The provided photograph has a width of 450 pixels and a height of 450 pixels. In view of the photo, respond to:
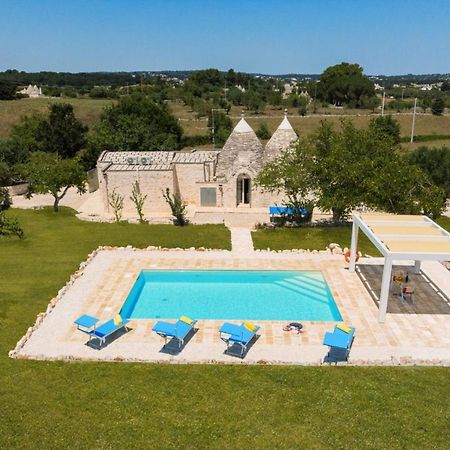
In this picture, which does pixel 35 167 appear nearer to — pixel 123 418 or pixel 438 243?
pixel 123 418

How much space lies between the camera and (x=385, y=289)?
15.8m

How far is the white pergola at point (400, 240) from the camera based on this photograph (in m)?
15.4

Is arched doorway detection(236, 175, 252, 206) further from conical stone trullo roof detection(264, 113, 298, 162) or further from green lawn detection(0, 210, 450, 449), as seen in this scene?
green lawn detection(0, 210, 450, 449)

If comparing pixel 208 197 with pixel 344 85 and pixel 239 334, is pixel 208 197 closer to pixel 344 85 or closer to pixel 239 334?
pixel 239 334

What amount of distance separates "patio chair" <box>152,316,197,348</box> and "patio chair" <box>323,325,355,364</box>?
4.56 metres

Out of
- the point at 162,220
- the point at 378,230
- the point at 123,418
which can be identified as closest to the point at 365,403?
the point at 123,418

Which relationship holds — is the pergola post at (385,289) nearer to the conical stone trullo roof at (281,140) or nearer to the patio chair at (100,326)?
the patio chair at (100,326)

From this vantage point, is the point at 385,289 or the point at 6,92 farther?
the point at 6,92

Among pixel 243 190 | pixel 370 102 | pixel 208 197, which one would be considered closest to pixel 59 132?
pixel 208 197

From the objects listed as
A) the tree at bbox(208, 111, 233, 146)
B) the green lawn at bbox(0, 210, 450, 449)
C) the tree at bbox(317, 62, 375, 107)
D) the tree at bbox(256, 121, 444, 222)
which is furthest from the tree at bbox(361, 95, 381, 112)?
the green lawn at bbox(0, 210, 450, 449)

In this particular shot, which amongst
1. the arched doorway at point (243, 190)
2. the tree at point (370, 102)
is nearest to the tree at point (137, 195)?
the arched doorway at point (243, 190)

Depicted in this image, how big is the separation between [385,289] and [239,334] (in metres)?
5.54

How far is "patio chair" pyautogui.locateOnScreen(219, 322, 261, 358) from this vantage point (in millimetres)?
14188

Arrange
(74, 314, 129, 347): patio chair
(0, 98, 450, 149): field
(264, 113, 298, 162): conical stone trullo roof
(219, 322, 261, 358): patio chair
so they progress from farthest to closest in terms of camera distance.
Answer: (0, 98, 450, 149): field < (264, 113, 298, 162): conical stone trullo roof < (74, 314, 129, 347): patio chair < (219, 322, 261, 358): patio chair
